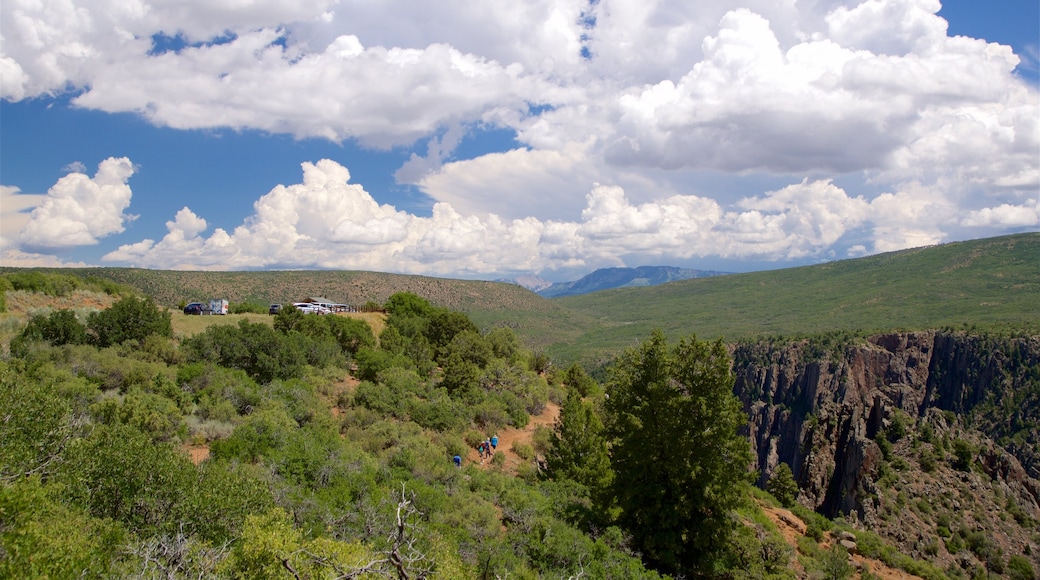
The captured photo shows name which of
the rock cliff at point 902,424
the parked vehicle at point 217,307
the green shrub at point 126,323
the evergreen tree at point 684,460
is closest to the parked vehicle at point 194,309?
the parked vehicle at point 217,307

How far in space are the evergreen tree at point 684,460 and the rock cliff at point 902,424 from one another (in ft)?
30.7

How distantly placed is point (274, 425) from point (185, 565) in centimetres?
1048

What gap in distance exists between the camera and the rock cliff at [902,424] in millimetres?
29719

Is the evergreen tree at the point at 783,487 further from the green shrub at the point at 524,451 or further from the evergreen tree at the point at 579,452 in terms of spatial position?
the green shrub at the point at 524,451

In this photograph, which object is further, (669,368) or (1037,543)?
(1037,543)

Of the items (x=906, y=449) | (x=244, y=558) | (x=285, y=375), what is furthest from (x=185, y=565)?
(x=906, y=449)

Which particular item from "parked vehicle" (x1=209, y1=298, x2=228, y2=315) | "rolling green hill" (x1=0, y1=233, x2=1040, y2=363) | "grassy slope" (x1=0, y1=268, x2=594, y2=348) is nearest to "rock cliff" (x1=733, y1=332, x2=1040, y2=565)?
"rolling green hill" (x1=0, y1=233, x2=1040, y2=363)

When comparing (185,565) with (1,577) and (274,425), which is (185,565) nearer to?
(1,577)

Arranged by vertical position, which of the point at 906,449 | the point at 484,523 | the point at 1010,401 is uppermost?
the point at 484,523

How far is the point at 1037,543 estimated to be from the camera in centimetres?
2736

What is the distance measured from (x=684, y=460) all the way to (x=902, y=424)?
76.2ft

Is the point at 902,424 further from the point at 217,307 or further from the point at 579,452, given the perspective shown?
the point at 217,307

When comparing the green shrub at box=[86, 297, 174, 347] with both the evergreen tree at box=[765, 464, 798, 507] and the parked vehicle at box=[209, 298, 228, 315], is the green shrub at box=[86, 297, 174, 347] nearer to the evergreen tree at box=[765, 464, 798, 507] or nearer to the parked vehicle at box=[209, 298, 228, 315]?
the parked vehicle at box=[209, 298, 228, 315]

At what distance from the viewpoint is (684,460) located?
18891 mm
